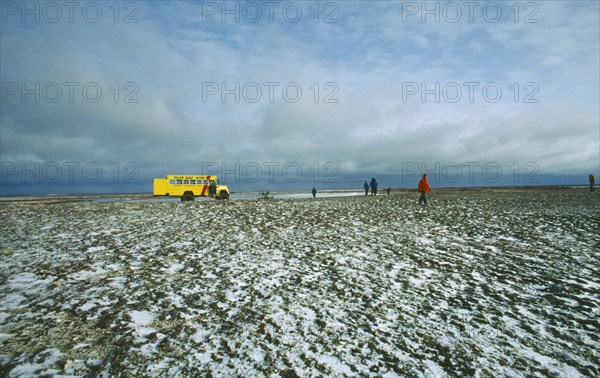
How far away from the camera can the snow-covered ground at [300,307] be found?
3889 mm

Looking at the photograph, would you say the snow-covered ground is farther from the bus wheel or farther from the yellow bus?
the yellow bus

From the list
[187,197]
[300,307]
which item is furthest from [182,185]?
[300,307]

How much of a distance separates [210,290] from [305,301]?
212 cm

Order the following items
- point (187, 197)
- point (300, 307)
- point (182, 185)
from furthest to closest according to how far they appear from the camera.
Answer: point (182, 185) < point (187, 197) < point (300, 307)

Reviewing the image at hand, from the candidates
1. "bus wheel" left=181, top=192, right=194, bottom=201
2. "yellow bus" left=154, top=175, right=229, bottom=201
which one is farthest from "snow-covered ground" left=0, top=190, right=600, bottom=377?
"yellow bus" left=154, top=175, right=229, bottom=201

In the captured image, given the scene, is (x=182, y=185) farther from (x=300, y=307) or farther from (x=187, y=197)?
(x=300, y=307)

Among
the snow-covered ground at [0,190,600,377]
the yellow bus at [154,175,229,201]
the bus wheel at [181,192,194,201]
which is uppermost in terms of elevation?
the yellow bus at [154,175,229,201]

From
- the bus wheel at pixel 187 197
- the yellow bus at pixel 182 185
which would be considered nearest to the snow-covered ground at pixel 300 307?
the bus wheel at pixel 187 197

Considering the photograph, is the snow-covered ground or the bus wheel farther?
the bus wheel

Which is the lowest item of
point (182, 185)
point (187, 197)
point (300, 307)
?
point (300, 307)

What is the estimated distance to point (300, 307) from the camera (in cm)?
538

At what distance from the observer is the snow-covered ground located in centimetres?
389

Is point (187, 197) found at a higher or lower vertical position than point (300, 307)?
higher

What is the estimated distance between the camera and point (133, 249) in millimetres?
9266
